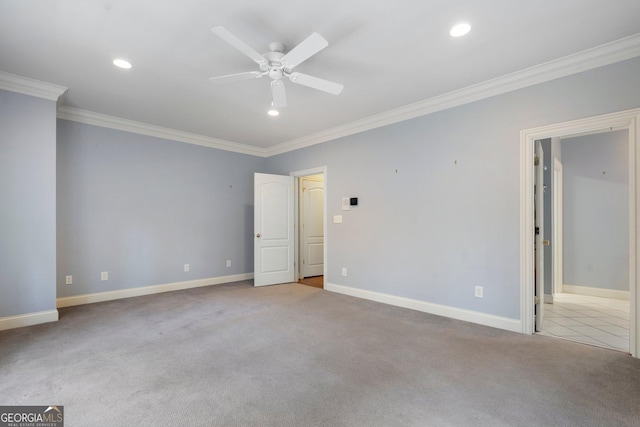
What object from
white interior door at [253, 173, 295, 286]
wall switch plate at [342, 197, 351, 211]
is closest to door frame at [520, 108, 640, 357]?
wall switch plate at [342, 197, 351, 211]

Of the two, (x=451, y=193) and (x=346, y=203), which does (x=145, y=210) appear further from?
(x=451, y=193)

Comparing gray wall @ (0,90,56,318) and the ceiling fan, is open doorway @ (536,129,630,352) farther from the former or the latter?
gray wall @ (0,90,56,318)

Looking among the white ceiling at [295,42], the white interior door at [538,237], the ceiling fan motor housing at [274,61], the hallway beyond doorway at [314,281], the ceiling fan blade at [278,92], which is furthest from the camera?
the hallway beyond doorway at [314,281]

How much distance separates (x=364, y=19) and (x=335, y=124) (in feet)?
8.32

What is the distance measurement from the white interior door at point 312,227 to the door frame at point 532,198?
3929mm

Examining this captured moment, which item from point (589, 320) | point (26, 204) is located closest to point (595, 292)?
point (589, 320)

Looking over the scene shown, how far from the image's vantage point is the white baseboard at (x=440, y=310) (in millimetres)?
3265

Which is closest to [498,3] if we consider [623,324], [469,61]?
[469,61]

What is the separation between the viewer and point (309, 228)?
6.45m

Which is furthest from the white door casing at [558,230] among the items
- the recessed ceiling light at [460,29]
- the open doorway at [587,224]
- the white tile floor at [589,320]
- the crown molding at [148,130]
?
the crown molding at [148,130]

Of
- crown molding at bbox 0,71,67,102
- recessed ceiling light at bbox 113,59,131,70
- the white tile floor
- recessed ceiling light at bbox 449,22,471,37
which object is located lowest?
the white tile floor

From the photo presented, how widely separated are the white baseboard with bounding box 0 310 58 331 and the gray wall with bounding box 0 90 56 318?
1.7 inches

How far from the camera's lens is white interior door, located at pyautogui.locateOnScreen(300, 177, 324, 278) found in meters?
6.33

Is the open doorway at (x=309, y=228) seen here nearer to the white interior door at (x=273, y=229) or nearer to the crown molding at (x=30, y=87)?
the white interior door at (x=273, y=229)
